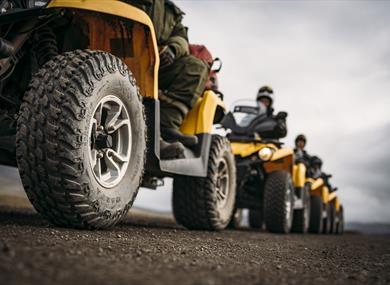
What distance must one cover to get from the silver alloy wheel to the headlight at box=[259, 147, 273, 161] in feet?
5.62

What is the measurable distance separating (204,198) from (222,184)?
571mm

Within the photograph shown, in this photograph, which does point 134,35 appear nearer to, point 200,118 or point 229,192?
point 200,118

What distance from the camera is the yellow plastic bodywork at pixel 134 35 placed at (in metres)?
2.48

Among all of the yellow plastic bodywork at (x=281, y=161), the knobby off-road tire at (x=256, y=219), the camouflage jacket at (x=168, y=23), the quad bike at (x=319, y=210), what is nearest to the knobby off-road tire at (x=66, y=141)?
the camouflage jacket at (x=168, y=23)

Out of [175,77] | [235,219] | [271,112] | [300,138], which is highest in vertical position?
[300,138]

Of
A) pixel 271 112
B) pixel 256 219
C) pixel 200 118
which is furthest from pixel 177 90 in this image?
pixel 256 219

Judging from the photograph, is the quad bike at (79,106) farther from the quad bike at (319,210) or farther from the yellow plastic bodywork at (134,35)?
the quad bike at (319,210)

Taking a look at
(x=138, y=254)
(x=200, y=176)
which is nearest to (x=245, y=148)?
(x=200, y=176)

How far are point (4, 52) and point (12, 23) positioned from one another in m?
0.19

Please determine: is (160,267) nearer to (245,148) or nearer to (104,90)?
(104,90)

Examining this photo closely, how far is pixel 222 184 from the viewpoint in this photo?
4.67 m

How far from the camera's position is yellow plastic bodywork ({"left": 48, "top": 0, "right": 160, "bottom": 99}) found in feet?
8.14

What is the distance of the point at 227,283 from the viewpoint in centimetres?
120

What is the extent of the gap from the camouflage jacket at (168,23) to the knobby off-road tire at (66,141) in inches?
35.2
